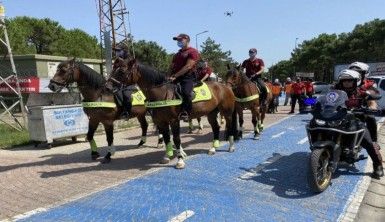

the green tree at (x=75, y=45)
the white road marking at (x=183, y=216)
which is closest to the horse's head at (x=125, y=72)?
the white road marking at (x=183, y=216)

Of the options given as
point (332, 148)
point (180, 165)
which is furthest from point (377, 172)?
point (180, 165)

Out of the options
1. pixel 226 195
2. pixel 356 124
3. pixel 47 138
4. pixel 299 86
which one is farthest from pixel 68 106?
pixel 299 86

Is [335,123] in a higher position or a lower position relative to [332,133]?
higher

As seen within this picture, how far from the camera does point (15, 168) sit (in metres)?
9.07

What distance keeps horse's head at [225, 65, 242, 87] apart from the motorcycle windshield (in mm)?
3740

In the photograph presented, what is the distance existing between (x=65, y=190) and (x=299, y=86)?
1768 centimetres

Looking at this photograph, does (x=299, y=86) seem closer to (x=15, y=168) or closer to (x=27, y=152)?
(x=27, y=152)

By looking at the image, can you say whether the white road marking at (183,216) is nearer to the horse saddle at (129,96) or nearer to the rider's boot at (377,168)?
the rider's boot at (377,168)

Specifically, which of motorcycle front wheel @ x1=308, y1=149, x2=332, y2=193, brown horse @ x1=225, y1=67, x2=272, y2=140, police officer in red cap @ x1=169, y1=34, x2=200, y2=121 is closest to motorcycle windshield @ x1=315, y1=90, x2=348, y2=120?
motorcycle front wheel @ x1=308, y1=149, x2=332, y2=193

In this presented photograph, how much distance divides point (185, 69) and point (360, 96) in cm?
324

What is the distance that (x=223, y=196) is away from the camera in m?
6.48

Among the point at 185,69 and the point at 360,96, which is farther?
the point at 185,69

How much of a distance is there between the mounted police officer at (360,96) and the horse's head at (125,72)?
12.2ft

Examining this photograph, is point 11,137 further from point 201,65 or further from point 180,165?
point 180,165
